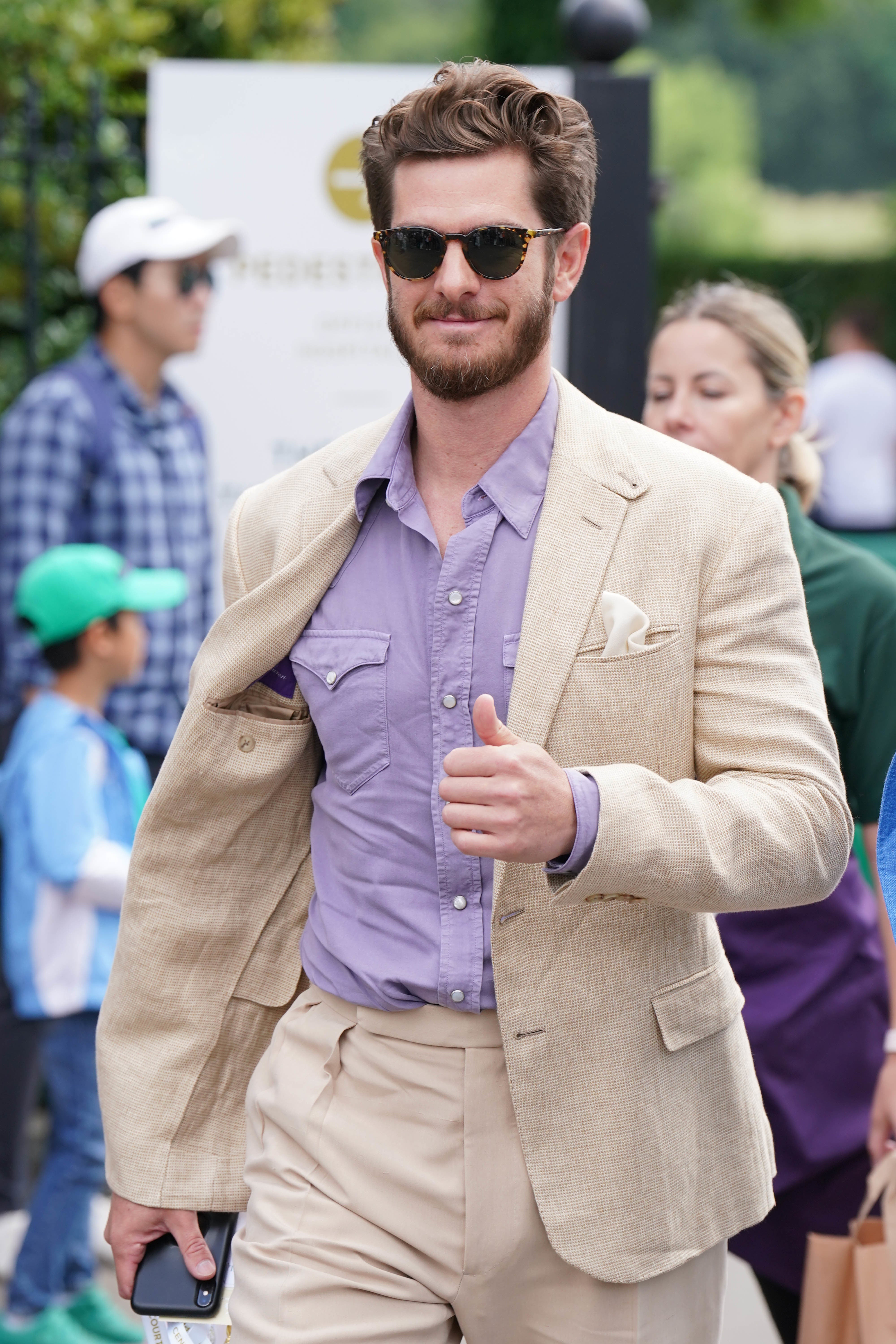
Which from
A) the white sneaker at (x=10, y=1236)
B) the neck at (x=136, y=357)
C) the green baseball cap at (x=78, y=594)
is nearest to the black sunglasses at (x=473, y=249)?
the green baseball cap at (x=78, y=594)

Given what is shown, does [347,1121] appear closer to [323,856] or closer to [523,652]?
[323,856]

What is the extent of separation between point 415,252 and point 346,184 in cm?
274

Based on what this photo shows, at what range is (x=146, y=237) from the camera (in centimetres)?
484

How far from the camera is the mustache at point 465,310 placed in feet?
7.21

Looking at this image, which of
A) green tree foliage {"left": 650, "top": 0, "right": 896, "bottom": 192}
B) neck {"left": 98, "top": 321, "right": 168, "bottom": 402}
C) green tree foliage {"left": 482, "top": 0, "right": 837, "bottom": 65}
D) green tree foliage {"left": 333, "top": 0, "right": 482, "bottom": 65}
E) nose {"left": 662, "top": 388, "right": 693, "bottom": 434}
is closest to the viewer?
nose {"left": 662, "top": 388, "right": 693, "bottom": 434}

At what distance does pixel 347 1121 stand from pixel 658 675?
74 centimetres

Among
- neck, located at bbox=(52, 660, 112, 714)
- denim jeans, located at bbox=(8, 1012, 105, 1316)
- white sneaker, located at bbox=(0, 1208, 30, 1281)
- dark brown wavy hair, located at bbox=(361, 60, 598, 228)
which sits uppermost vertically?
dark brown wavy hair, located at bbox=(361, 60, 598, 228)

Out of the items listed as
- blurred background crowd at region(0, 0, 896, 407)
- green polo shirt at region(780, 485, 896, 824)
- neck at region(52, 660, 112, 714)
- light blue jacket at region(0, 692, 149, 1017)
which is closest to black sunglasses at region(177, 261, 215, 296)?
blurred background crowd at region(0, 0, 896, 407)

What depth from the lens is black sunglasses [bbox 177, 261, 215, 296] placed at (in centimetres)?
480

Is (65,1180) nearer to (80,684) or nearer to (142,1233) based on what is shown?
(80,684)

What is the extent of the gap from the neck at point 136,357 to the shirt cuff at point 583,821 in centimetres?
332

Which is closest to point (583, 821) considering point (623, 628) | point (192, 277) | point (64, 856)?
point (623, 628)

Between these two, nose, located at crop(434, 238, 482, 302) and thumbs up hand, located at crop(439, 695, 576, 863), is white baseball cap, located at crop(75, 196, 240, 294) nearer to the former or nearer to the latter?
nose, located at crop(434, 238, 482, 302)

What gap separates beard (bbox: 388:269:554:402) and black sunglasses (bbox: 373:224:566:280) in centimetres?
4
